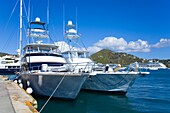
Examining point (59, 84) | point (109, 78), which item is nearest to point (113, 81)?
point (109, 78)

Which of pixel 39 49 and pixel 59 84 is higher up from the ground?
pixel 39 49

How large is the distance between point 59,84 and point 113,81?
6.46m

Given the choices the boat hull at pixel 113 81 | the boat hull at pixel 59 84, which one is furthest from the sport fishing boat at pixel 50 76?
the boat hull at pixel 113 81

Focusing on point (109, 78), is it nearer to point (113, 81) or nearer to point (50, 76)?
point (113, 81)

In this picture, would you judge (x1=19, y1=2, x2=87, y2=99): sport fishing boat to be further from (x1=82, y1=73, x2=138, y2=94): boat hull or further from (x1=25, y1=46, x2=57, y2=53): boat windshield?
(x1=82, y1=73, x2=138, y2=94): boat hull

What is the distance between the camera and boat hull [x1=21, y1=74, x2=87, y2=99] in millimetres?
15914

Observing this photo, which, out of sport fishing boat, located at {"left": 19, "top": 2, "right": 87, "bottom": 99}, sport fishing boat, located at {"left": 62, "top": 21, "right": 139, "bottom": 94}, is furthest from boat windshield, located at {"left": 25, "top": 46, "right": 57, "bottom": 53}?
sport fishing boat, located at {"left": 62, "top": 21, "right": 139, "bottom": 94}

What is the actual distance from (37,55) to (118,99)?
8.60 m

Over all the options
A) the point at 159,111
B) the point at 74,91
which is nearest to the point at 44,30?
the point at 74,91

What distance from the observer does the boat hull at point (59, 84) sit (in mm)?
15914

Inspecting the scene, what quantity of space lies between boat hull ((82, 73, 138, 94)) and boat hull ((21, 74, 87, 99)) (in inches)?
188

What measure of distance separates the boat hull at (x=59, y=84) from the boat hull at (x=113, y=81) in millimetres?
4781

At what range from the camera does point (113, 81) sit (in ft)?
67.9

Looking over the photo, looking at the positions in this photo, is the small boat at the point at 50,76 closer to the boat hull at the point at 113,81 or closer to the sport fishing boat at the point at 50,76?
the sport fishing boat at the point at 50,76
